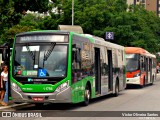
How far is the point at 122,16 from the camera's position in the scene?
51750mm

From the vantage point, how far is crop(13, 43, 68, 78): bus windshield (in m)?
15.1

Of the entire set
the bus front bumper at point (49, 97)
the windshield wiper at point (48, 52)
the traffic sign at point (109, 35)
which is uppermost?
the traffic sign at point (109, 35)

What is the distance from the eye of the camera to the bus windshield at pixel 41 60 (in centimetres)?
1514

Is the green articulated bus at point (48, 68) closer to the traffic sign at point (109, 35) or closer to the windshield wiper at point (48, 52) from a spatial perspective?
the windshield wiper at point (48, 52)

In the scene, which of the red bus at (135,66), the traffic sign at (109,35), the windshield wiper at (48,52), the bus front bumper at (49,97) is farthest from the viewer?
the traffic sign at (109,35)

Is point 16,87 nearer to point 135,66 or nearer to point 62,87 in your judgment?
point 62,87

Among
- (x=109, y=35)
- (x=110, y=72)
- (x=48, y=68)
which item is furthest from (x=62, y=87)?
(x=109, y=35)

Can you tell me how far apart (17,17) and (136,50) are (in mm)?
14421

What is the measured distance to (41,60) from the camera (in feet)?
50.0

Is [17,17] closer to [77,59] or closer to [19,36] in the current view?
[19,36]

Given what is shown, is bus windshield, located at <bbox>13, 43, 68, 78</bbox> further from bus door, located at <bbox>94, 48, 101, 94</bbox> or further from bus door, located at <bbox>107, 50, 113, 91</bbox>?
bus door, located at <bbox>107, 50, 113, 91</bbox>

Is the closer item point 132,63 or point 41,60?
point 41,60

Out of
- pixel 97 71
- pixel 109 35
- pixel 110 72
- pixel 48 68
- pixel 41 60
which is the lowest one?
pixel 110 72

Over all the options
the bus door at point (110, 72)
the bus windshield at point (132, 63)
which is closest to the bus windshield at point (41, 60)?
the bus door at point (110, 72)
